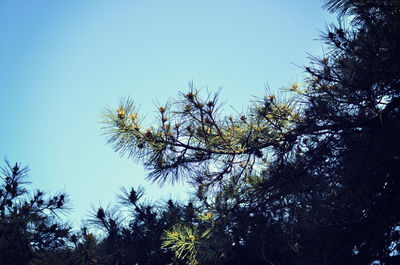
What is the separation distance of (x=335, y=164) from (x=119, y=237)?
2458 millimetres

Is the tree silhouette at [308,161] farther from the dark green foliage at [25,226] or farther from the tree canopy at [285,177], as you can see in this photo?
the dark green foliage at [25,226]

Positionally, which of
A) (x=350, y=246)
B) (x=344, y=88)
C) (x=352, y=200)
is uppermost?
(x=344, y=88)

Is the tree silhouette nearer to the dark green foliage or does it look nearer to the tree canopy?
the tree canopy

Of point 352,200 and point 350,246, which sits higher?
point 352,200

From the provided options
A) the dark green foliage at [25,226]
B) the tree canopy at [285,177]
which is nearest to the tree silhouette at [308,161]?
the tree canopy at [285,177]

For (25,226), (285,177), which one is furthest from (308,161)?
(25,226)

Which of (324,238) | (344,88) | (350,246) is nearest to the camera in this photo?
(350,246)

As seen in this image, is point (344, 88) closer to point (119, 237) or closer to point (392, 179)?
point (392, 179)

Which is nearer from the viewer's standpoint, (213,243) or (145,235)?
(213,243)

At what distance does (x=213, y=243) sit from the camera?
2941mm

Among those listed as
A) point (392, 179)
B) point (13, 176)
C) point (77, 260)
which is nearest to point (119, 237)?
point (77, 260)

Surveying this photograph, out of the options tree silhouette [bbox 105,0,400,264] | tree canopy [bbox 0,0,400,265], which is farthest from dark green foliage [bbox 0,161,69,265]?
tree silhouette [bbox 105,0,400,264]

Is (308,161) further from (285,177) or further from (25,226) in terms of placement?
(25,226)

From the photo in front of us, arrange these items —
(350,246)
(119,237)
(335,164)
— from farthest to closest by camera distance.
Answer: (119,237) → (335,164) → (350,246)
